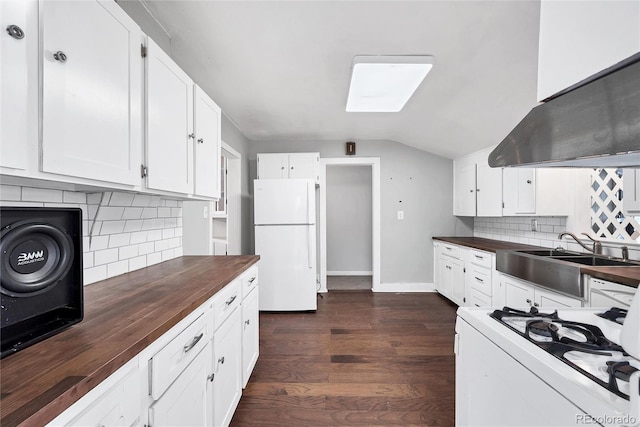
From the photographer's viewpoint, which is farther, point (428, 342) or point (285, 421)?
point (428, 342)

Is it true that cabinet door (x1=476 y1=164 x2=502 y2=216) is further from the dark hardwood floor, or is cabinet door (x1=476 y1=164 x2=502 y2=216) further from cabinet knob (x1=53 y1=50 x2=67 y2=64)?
cabinet knob (x1=53 y1=50 x2=67 y2=64)

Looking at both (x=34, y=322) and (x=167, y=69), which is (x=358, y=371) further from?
(x=167, y=69)

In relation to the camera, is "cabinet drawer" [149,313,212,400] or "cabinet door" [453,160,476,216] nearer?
"cabinet drawer" [149,313,212,400]

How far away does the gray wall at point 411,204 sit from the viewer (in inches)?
176

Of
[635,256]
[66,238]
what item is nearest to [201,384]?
[66,238]

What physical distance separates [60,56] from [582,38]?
1.47m

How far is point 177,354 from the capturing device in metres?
1.00

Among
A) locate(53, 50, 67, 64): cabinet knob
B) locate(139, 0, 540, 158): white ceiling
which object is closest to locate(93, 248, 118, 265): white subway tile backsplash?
locate(53, 50, 67, 64): cabinet knob

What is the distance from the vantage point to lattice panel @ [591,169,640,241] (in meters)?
2.24

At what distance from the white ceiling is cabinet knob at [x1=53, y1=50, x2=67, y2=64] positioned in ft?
3.44

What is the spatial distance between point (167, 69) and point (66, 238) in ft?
3.49

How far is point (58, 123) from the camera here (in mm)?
871

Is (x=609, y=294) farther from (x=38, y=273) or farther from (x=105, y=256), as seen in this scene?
(x=105, y=256)

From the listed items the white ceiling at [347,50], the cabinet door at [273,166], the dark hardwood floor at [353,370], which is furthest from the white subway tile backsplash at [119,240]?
the cabinet door at [273,166]
